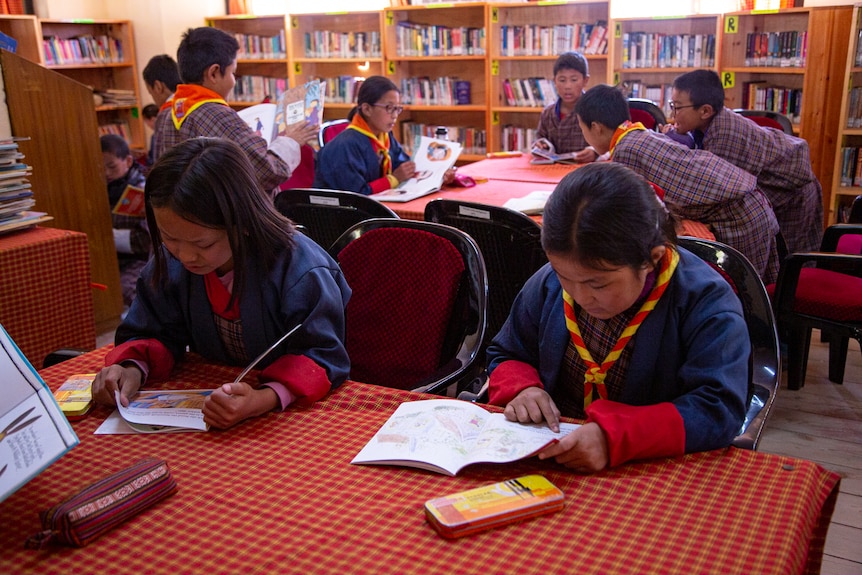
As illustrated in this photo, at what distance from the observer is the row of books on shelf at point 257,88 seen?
713 cm

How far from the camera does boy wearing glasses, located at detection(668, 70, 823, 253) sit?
3.14 metres

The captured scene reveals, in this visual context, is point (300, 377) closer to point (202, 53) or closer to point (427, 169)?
point (202, 53)

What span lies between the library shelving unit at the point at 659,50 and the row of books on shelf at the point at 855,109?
891 millimetres

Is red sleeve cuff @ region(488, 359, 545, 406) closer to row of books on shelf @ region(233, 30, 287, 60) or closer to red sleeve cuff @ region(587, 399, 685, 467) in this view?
red sleeve cuff @ region(587, 399, 685, 467)

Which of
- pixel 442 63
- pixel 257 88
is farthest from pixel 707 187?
pixel 257 88

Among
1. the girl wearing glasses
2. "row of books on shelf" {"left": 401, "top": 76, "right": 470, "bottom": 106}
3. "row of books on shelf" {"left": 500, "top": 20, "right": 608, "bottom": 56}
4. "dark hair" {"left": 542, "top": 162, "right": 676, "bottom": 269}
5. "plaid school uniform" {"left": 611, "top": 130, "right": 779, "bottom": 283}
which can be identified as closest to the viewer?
"dark hair" {"left": 542, "top": 162, "right": 676, "bottom": 269}

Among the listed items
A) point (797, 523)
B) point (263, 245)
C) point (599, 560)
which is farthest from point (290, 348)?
point (797, 523)

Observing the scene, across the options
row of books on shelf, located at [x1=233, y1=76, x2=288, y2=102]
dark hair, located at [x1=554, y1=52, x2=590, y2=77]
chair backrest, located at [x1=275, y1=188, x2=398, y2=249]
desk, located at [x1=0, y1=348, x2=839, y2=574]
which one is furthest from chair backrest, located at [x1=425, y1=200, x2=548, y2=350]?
row of books on shelf, located at [x1=233, y1=76, x2=288, y2=102]

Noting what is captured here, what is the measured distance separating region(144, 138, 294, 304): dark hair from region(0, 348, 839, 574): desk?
0.40 meters

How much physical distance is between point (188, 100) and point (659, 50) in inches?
147

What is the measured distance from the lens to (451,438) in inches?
48.1

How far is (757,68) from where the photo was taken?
17.0 ft

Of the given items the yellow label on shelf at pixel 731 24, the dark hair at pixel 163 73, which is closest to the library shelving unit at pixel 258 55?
the dark hair at pixel 163 73

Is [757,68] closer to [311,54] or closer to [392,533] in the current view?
[311,54]
